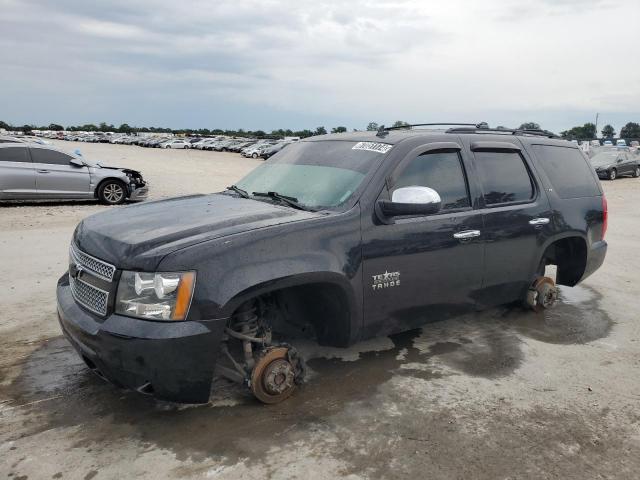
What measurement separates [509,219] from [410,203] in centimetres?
140

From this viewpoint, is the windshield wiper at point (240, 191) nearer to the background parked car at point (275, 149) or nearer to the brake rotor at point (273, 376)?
the background parked car at point (275, 149)

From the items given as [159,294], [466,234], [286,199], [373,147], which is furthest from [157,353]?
[466,234]

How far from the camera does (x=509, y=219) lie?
4746 millimetres

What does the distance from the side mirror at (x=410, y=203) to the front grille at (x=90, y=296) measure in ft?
6.16

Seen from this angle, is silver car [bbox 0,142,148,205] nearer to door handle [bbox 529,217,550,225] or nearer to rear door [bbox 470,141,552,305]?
rear door [bbox 470,141,552,305]

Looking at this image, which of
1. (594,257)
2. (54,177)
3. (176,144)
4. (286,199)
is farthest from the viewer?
(176,144)

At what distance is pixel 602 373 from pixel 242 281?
293cm

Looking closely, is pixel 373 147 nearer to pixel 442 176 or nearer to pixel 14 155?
pixel 442 176

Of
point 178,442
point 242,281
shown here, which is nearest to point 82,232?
point 242,281

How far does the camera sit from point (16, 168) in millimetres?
12492

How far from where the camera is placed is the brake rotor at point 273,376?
350 cm

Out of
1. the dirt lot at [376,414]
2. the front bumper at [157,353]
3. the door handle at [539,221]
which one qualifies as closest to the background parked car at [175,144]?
the dirt lot at [376,414]

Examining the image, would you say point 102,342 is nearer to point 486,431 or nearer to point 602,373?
point 486,431

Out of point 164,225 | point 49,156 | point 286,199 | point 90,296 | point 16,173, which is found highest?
point 286,199
